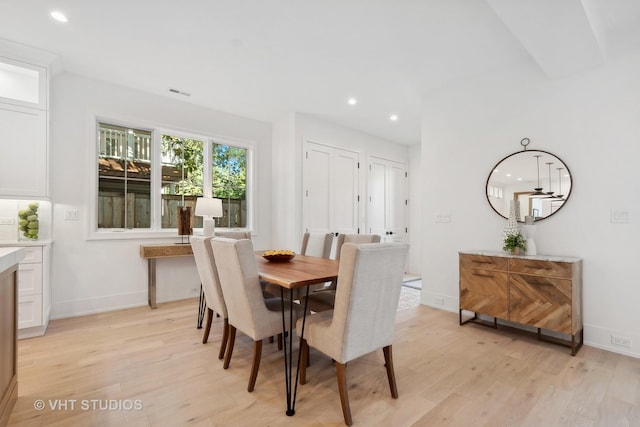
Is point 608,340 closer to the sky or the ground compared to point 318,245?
closer to the ground

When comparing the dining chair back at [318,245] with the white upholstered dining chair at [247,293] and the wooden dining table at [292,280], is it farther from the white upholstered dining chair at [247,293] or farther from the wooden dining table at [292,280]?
the white upholstered dining chair at [247,293]

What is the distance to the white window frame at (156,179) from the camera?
3424mm

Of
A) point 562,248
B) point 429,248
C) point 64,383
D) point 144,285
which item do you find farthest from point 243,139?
point 562,248

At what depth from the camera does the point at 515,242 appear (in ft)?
9.41

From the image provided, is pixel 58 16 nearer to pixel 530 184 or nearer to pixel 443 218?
pixel 443 218

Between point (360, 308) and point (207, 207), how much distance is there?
284 centimetres

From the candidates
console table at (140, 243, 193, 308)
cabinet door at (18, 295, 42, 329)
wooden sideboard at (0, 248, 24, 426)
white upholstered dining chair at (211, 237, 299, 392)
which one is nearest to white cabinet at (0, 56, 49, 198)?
cabinet door at (18, 295, 42, 329)

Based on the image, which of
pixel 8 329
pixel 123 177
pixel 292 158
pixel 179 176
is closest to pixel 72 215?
pixel 123 177

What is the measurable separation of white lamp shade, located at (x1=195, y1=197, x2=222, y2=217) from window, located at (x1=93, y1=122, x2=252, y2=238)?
0.28 meters

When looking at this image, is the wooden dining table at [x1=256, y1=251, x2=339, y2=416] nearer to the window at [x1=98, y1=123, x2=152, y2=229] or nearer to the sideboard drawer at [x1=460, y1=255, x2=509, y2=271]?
the sideboard drawer at [x1=460, y1=255, x2=509, y2=271]

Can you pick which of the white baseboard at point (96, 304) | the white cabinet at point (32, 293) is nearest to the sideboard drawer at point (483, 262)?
the white baseboard at point (96, 304)

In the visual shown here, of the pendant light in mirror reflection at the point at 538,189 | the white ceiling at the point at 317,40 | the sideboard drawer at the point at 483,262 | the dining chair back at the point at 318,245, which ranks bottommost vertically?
the sideboard drawer at the point at 483,262

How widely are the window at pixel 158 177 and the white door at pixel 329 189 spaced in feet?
3.42

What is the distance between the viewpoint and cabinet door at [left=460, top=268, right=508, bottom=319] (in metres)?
2.76
